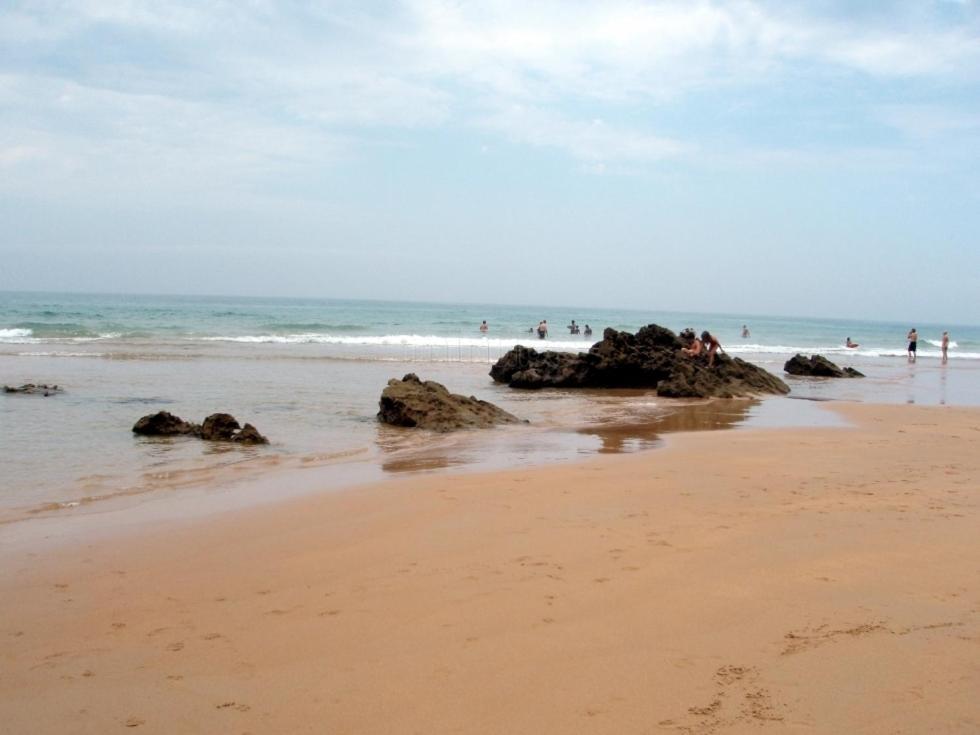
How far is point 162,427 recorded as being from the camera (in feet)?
36.1

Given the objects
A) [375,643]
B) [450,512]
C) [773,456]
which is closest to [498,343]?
[773,456]

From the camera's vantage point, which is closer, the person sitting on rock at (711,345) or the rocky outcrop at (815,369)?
the person sitting on rock at (711,345)

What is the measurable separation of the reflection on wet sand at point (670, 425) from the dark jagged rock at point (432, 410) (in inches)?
63.8

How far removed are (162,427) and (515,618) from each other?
8196mm

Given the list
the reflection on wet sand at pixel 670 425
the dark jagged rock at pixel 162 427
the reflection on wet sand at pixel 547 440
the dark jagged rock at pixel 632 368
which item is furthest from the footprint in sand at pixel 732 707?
the dark jagged rock at pixel 632 368

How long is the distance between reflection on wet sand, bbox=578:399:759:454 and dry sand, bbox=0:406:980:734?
3602mm

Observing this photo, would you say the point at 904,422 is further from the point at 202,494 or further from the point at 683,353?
the point at 202,494

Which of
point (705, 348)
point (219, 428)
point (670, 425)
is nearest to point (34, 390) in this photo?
point (219, 428)

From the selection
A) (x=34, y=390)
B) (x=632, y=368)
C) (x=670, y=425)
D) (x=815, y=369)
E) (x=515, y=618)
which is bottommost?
(x=670, y=425)

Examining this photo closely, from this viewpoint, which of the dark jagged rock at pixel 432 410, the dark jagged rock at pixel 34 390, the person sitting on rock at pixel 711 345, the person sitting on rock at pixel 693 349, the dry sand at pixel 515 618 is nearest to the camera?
the dry sand at pixel 515 618

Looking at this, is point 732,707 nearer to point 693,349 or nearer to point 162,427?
point 162,427

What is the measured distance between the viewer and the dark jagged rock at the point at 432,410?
41.2 ft

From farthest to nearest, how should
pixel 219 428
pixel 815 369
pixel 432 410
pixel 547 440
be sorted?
pixel 815 369 → pixel 432 410 → pixel 547 440 → pixel 219 428

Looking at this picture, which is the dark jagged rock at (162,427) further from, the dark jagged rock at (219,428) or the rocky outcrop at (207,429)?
the dark jagged rock at (219,428)
